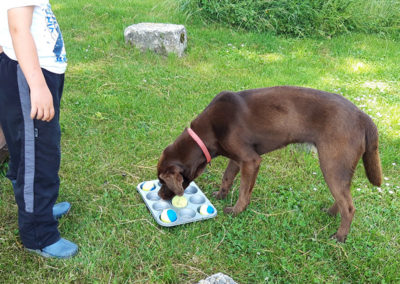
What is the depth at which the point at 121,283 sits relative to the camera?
8.34 ft

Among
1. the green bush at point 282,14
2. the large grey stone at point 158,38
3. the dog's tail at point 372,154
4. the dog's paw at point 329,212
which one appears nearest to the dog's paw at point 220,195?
the dog's paw at point 329,212

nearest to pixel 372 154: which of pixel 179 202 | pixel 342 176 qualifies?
pixel 342 176

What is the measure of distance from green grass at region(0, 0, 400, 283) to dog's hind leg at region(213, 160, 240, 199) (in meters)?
0.11

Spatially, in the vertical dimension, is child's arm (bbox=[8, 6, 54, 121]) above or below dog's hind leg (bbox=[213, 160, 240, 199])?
above

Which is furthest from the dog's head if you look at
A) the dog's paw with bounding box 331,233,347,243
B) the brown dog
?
the dog's paw with bounding box 331,233,347,243

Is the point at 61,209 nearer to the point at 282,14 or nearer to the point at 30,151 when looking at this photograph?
the point at 30,151

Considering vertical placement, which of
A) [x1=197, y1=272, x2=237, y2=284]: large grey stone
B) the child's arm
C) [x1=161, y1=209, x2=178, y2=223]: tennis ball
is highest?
the child's arm

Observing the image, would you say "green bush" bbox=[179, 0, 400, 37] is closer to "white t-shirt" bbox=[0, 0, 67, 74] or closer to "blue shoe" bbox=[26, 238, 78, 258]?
"white t-shirt" bbox=[0, 0, 67, 74]

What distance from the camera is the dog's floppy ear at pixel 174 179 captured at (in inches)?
118

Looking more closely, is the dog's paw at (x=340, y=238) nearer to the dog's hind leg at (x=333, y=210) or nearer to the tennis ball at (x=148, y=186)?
the dog's hind leg at (x=333, y=210)

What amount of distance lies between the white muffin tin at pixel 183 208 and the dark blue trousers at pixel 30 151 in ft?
2.80

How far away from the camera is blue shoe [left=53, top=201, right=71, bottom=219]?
302 cm

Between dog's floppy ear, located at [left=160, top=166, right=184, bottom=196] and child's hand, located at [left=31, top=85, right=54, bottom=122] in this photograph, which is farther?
dog's floppy ear, located at [left=160, top=166, right=184, bottom=196]

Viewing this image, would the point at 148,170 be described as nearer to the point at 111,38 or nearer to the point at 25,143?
the point at 25,143
